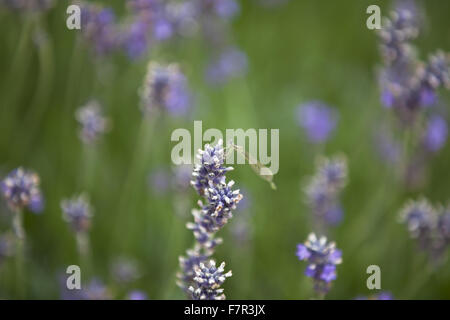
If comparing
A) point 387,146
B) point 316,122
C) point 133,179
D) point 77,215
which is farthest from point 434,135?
point 77,215

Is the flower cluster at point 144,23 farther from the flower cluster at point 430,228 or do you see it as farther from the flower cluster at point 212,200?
the flower cluster at point 430,228

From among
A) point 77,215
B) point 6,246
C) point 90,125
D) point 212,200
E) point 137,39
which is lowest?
point 6,246

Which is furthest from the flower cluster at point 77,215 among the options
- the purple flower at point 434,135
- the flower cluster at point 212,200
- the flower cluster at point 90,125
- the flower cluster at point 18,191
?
the purple flower at point 434,135

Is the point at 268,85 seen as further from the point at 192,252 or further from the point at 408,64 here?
the point at 192,252

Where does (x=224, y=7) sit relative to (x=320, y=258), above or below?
above

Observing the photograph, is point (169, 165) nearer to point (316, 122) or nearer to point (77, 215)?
point (316, 122)

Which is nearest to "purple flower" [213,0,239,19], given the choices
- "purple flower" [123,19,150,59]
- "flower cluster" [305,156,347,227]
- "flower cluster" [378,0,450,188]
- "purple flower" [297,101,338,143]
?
"purple flower" [123,19,150,59]
